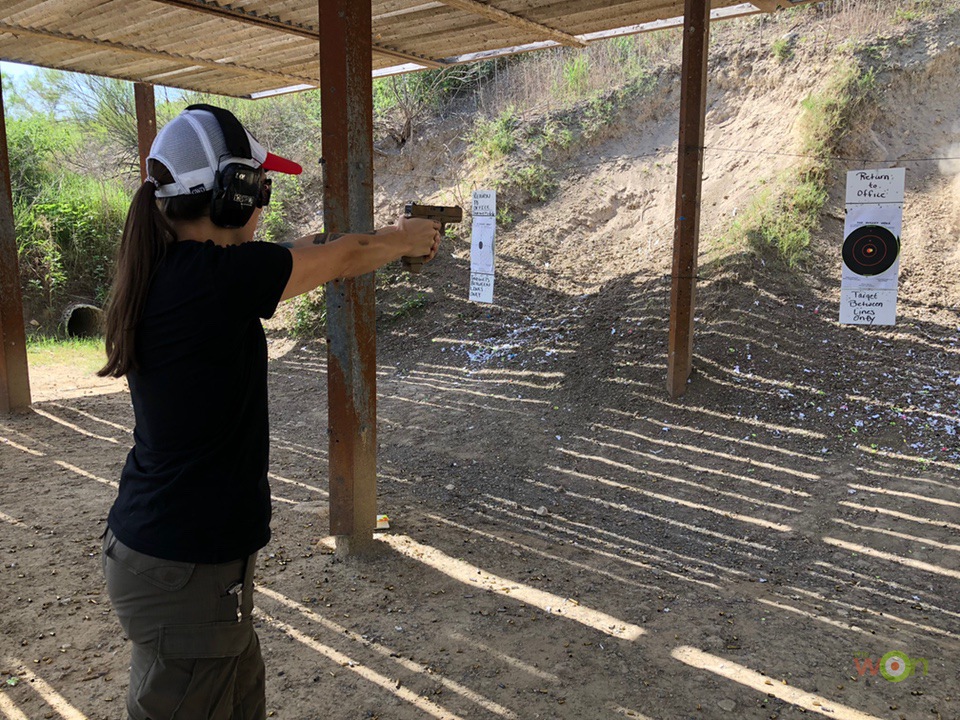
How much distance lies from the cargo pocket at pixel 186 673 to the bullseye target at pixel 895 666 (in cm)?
252

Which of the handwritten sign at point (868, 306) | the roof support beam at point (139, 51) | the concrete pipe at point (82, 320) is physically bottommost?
the concrete pipe at point (82, 320)

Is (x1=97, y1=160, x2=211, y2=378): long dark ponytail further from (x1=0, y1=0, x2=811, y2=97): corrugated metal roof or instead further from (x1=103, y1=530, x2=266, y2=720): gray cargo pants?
(x1=0, y1=0, x2=811, y2=97): corrugated metal roof

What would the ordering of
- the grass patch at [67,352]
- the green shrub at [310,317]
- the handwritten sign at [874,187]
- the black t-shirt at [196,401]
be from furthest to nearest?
→ 1. the green shrub at [310,317]
2. the grass patch at [67,352]
3. the handwritten sign at [874,187]
4. the black t-shirt at [196,401]

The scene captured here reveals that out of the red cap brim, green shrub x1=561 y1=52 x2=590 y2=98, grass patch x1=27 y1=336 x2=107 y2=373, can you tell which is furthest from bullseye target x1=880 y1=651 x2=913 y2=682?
green shrub x1=561 y1=52 x2=590 y2=98

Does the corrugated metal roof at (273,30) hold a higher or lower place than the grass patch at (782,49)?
lower

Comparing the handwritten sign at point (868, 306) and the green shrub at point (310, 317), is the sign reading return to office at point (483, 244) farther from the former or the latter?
the handwritten sign at point (868, 306)

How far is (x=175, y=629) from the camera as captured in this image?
1.58 m

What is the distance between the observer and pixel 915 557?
12.7 ft

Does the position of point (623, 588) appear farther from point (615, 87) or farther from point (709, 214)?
point (615, 87)

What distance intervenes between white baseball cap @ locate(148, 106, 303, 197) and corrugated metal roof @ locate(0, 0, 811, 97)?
3.83 meters

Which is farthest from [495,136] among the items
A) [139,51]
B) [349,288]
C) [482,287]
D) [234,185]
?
[234,185]
